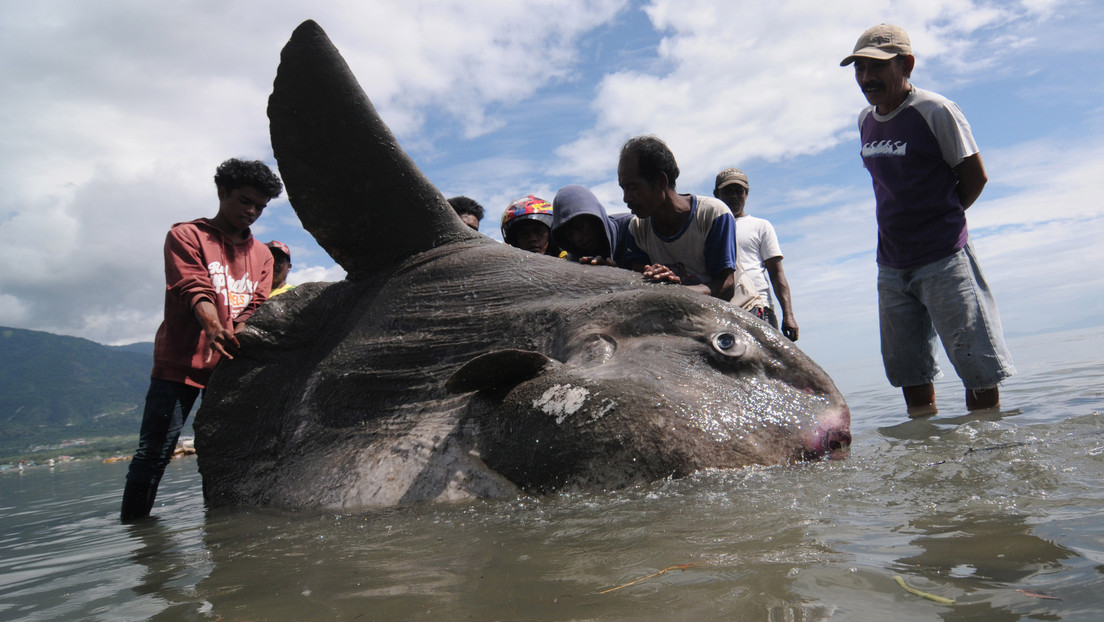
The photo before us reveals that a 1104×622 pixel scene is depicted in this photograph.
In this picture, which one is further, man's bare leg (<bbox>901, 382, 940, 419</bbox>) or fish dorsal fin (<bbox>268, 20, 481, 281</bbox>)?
man's bare leg (<bbox>901, 382, 940, 419</bbox>)

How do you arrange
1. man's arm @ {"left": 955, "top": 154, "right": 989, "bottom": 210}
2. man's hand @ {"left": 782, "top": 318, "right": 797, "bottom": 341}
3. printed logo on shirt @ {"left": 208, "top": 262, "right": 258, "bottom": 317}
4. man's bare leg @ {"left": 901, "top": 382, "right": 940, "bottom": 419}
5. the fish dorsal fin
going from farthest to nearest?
man's hand @ {"left": 782, "top": 318, "right": 797, "bottom": 341} < man's bare leg @ {"left": 901, "top": 382, "right": 940, "bottom": 419} < printed logo on shirt @ {"left": 208, "top": 262, "right": 258, "bottom": 317} < man's arm @ {"left": 955, "top": 154, "right": 989, "bottom": 210} < the fish dorsal fin

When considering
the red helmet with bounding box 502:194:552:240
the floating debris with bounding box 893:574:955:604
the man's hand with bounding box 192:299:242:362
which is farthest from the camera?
the red helmet with bounding box 502:194:552:240

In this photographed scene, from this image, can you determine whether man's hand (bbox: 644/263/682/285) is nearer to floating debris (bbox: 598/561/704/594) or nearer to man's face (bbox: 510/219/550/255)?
floating debris (bbox: 598/561/704/594)

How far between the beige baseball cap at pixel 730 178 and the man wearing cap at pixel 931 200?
7.29 ft

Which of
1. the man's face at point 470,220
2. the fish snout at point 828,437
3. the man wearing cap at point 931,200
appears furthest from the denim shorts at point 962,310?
the man's face at point 470,220

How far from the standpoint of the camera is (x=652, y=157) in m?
4.56

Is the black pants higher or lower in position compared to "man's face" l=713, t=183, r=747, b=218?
lower

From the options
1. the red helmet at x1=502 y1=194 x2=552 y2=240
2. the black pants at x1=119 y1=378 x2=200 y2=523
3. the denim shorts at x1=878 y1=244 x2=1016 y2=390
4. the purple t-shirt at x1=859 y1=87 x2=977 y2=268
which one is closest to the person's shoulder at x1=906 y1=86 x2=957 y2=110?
the purple t-shirt at x1=859 y1=87 x2=977 y2=268

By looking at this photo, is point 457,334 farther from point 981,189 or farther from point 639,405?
point 981,189

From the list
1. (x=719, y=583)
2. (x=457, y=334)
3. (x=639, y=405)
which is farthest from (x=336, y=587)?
(x=457, y=334)

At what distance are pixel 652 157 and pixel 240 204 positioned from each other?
9.17ft

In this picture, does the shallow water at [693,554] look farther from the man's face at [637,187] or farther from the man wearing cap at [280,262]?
the man wearing cap at [280,262]

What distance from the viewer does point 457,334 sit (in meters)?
3.73

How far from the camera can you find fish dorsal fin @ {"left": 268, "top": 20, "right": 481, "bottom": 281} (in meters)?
3.69
